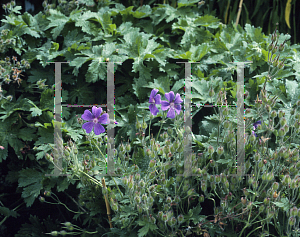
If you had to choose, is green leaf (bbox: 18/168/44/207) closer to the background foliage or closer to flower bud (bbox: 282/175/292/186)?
the background foliage

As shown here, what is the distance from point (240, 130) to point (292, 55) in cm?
84

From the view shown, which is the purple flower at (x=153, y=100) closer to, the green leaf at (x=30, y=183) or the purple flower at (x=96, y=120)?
the purple flower at (x=96, y=120)

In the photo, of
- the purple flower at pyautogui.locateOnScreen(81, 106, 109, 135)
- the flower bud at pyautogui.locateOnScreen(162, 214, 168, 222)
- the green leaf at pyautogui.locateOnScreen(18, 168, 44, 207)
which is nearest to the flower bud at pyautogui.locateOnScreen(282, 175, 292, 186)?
the flower bud at pyautogui.locateOnScreen(162, 214, 168, 222)

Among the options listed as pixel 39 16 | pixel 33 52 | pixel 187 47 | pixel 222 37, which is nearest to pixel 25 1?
pixel 39 16

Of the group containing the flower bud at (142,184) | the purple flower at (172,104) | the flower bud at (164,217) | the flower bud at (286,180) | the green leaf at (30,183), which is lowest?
the green leaf at (30,183)

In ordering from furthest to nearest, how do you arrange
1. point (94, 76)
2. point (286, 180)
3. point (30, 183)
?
point (94, 76) < point (30, 183) < point (286, 180)

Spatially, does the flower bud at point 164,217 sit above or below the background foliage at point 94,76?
below

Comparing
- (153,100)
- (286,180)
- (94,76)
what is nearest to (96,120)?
(153,100)

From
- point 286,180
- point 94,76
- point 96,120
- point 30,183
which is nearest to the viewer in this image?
point 286,180

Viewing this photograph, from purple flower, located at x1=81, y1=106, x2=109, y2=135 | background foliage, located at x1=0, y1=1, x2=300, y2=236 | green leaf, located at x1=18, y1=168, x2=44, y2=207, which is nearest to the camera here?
purple flower, located at x1=81, y1=106, x2=109, y2=135

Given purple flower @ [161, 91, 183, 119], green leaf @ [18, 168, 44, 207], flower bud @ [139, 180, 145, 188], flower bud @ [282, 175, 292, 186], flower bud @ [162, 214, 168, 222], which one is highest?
purple flower @ [161, 91, 183, 119]

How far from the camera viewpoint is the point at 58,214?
5.67 ft

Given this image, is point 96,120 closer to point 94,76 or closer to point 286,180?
point 94,76

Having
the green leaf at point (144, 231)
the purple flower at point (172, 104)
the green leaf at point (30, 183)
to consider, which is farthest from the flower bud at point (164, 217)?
the green leaf at point (30, 183)
